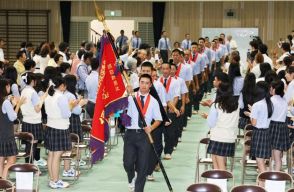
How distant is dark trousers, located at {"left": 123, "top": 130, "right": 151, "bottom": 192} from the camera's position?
28.1 feet

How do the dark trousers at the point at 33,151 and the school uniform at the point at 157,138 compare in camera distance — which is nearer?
the school uniform at the point at 157,138

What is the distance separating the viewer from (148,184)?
10.3 metres

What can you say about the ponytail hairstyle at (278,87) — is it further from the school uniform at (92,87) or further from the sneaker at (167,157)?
the school uniform at (92,87)

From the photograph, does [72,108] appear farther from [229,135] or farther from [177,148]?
[177,148]

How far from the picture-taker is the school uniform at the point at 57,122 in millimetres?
9539

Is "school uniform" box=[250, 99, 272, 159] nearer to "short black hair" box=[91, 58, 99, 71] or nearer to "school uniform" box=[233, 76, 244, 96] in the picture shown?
"school uniform" box=[233, 76, 244, 96]

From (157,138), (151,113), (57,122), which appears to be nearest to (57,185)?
(57,122)

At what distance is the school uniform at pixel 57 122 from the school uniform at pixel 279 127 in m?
3.19

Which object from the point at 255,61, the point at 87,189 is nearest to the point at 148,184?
the point at 87,189

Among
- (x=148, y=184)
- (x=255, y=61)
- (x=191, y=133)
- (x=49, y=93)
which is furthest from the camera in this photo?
(x=191, y=133)

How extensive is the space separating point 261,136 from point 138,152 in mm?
1986

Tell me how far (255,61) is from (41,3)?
59.5ft

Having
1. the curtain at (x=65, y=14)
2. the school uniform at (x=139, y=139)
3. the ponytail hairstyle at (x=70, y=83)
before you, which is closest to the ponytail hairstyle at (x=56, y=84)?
the ponytail hairstyle at (x=70, y=83)

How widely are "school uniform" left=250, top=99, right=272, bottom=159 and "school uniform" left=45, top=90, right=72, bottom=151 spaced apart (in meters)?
2.83
